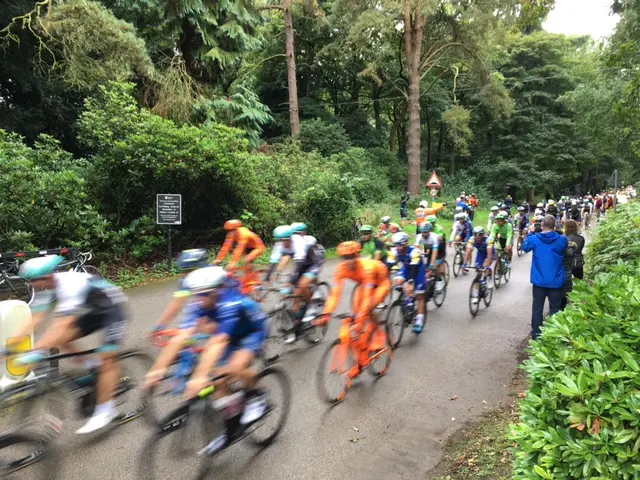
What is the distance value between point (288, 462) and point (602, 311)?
299 cm

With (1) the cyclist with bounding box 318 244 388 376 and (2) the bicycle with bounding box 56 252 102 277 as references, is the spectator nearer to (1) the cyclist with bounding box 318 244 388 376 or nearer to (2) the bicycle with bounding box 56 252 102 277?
(1) the cyclist with bounding box 318 244 388 376

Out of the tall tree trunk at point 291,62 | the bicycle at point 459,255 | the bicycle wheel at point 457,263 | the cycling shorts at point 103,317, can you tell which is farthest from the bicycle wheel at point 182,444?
the tall tree trunk at point 291,62

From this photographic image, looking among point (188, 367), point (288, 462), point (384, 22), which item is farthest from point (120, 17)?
point (288, 462)

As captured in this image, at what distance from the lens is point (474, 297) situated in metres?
8.77

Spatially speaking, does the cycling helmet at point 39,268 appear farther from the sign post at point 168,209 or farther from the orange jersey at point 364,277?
the sign post at point 168,209

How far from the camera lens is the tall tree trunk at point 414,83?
26312 mm

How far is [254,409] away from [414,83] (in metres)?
26.4

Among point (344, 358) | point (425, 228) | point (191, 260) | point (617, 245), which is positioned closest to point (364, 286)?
point (344, 358)

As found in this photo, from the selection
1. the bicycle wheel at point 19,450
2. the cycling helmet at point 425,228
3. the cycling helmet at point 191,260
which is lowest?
the bicycle wheel at point 19,450

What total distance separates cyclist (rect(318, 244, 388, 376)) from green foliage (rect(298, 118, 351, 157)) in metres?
20.8

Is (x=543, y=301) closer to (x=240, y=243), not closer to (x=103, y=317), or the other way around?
(x=240, y=243)

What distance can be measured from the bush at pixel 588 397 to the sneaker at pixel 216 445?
8.07 feet

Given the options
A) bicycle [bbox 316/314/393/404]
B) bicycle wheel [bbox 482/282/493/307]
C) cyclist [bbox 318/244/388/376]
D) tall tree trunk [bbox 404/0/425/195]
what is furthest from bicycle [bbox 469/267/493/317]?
tall tree trunk [bbox 404/0/425/195]

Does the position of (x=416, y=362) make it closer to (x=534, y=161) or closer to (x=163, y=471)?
(x=163, y=471)
